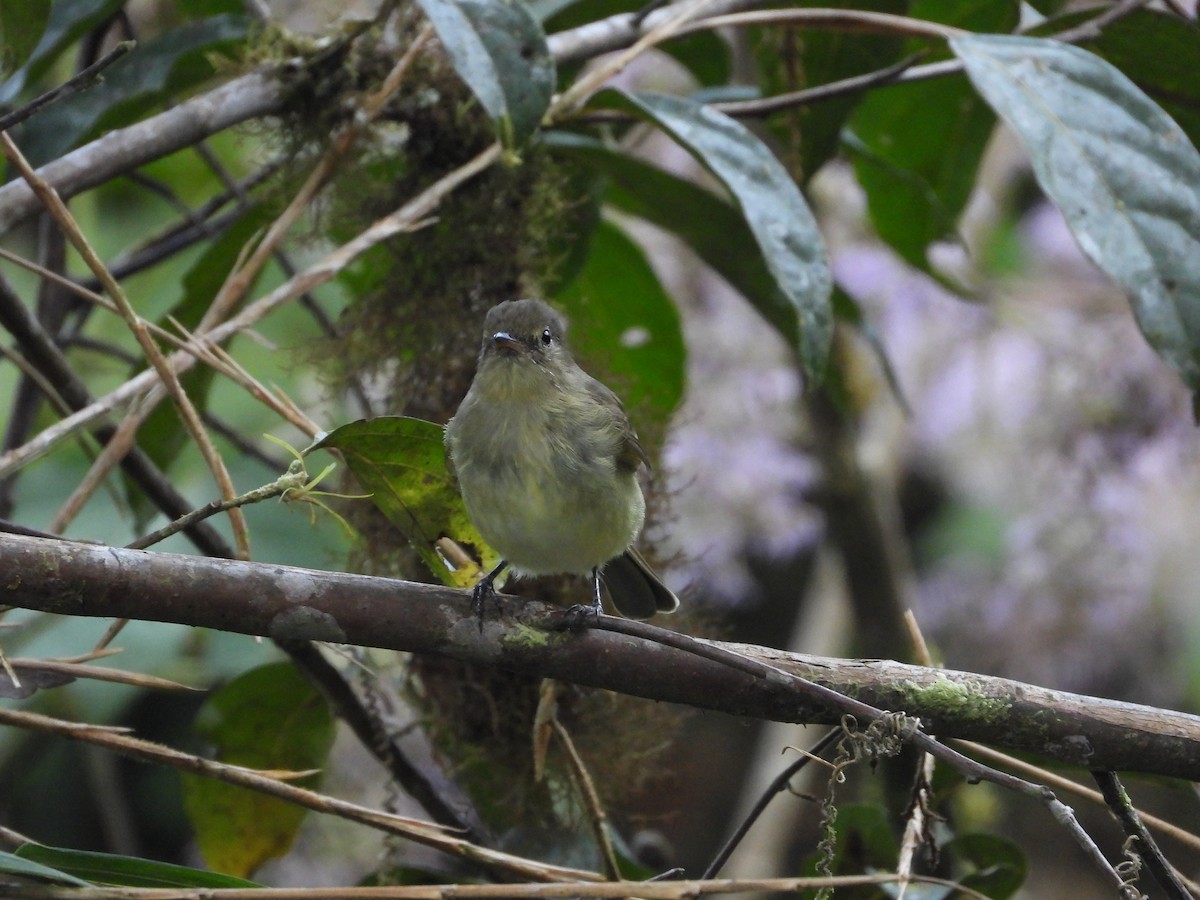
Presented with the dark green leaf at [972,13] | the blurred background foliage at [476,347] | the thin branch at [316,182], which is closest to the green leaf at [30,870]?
the blurred background foliage at [476,347]

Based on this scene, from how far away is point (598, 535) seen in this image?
94.4 inches

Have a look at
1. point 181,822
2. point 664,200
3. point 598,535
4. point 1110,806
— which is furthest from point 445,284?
point 181,822

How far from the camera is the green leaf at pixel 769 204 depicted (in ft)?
7.61

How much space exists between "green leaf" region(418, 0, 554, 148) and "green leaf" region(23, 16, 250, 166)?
671 millimetres

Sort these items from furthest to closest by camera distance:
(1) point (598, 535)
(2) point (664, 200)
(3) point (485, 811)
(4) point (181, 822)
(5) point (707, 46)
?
(4) point (181, 822), (5) point (707, 46), (2) point (664, 200), (3) point (485, 811), (1) point (598, 535)

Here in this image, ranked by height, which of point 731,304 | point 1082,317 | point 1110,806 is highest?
point 1110,806

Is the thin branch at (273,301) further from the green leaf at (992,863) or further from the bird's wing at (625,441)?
the green leaf at (992,863)

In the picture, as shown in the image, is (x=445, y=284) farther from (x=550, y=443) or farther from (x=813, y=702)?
(x=813, y=702)

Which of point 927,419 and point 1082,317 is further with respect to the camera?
point 927,419

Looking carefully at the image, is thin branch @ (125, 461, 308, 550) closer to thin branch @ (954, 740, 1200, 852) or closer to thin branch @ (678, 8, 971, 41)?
thin branch @ (954, 740, 1200, 852)

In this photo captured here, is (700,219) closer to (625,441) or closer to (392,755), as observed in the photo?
(625,441)

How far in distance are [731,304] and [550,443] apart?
4.11m

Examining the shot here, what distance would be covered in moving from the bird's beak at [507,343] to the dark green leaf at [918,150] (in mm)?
1177

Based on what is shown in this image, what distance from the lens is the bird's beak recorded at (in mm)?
2461
